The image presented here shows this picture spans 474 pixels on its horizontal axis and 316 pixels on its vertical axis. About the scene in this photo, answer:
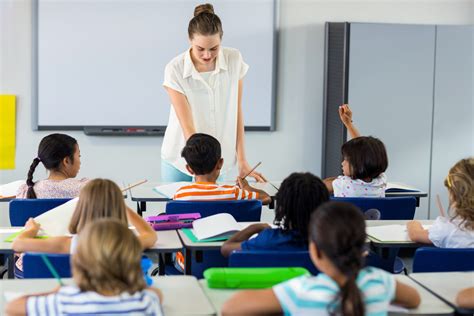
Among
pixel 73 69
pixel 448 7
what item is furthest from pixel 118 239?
pixel 448 7

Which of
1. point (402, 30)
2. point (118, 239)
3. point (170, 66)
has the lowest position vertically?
point (118, 239)

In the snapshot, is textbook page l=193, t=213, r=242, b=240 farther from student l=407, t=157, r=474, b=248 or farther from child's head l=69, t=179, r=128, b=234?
student l=407, t=157, r=474, b=248

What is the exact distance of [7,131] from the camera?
630 centimetres

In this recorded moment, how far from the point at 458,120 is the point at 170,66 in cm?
300

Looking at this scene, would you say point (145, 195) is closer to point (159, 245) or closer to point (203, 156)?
point (203, 156)

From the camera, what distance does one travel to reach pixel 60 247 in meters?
2.90

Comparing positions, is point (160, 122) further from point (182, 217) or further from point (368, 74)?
point (182, 217)

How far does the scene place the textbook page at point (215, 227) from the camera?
10.6 ft

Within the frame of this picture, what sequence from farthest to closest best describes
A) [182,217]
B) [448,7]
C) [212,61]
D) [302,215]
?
[448,7], [212,61], [182,217], [302,215]

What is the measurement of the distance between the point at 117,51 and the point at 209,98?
2017 millimetres

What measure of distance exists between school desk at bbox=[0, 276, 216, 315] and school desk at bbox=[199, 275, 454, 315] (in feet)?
0.08

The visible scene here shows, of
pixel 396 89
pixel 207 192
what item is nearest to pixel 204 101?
pixel 207 192

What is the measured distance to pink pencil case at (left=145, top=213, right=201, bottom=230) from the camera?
11.4ft

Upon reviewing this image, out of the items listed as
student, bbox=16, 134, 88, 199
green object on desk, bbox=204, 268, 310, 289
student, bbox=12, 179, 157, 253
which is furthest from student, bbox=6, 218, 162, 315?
student, bbox=16, 134, 88, 199
